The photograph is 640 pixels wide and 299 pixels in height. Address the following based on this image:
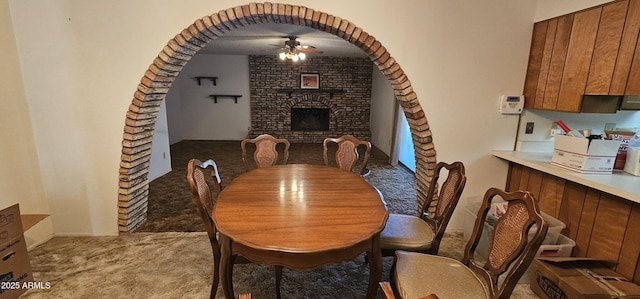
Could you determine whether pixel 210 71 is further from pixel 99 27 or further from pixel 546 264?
pixel 546 264

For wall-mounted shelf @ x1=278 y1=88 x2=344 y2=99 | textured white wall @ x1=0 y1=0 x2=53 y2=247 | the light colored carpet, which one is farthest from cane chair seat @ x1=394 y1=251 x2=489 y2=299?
wall-mounted shelf @ x1=278 y1=88 x2=344 y2=99

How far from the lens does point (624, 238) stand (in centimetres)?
175

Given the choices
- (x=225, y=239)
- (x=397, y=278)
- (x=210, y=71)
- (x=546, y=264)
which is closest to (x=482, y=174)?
(x=546, y=264)

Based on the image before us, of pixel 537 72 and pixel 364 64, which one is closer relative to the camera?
pixel 537 72

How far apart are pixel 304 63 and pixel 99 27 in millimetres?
5414

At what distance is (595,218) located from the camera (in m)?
1.92

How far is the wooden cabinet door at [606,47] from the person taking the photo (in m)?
1.85

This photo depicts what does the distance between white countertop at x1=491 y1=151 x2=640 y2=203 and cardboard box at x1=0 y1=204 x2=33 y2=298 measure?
3.51m

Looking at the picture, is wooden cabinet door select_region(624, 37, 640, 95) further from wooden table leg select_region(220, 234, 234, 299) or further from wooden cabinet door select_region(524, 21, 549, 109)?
wooden table leg select_region(220, 234, 234, 299)

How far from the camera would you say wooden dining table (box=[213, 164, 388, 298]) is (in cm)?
119

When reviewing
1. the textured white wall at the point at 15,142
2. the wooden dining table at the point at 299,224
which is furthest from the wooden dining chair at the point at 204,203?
the textured white wall at the point at 15,142

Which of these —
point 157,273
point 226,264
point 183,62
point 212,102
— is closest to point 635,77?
point 226,264

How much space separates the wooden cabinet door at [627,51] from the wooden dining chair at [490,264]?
1.32 meters

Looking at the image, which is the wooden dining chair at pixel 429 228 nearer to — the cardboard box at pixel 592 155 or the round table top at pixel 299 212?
the round table top at pixel 299 212
